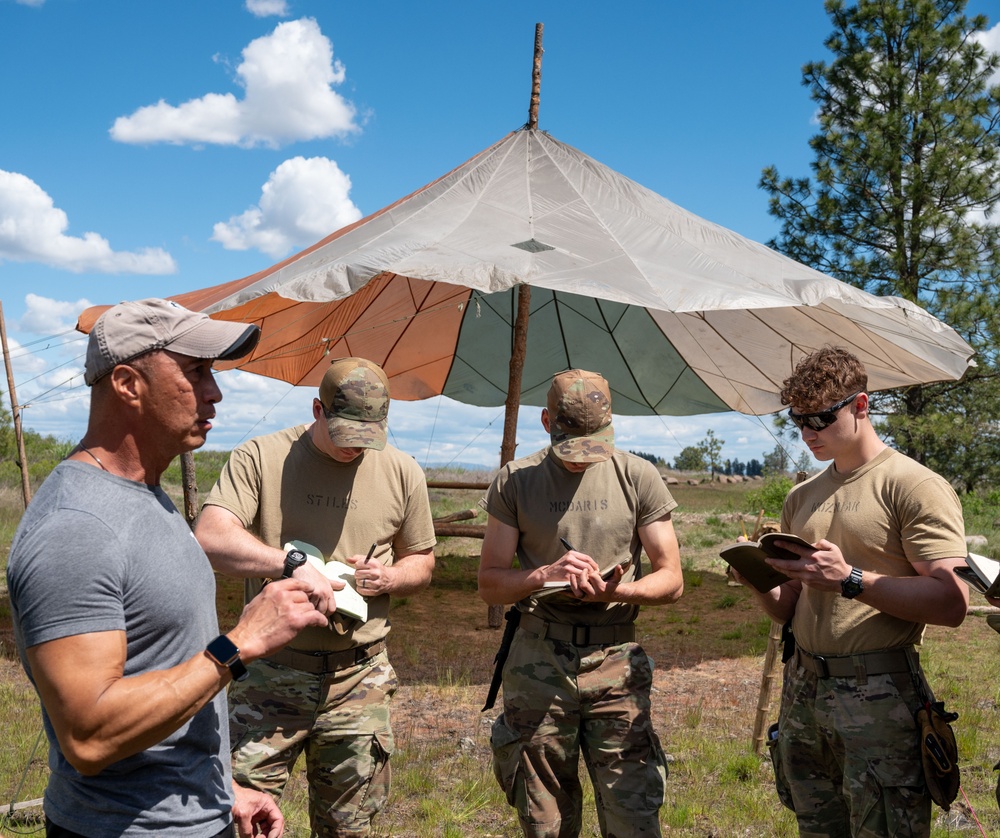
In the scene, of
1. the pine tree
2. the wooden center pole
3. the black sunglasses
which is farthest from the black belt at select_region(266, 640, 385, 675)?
the pine tree

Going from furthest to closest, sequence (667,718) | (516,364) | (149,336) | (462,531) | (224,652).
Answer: (462,531)
(516,364)
(667,718)
(149,336)
(224,652)

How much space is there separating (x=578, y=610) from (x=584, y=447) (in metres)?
0.62

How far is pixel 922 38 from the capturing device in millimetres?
15461

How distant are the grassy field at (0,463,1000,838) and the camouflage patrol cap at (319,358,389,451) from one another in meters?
2.23

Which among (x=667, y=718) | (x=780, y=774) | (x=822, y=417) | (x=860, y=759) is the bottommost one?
(x=667, y=718)

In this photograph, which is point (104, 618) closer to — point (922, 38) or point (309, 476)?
point (309, 476)

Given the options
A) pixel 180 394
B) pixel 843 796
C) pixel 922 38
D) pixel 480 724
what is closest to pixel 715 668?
pixel 480 724

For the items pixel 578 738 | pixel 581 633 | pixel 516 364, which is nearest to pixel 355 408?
pixel 581 633

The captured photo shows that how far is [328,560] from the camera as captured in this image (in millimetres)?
3541

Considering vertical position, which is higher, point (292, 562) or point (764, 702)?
point (292, 562)

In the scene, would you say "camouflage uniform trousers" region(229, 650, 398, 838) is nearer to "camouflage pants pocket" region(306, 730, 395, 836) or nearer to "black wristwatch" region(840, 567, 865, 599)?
"camouflage pants pocket" region(306, 730, 395, 836)

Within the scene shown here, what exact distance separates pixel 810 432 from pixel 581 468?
85 cm

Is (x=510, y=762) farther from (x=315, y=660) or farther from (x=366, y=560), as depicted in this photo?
(x=366, y=560)

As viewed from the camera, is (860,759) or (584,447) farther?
(584,447)
